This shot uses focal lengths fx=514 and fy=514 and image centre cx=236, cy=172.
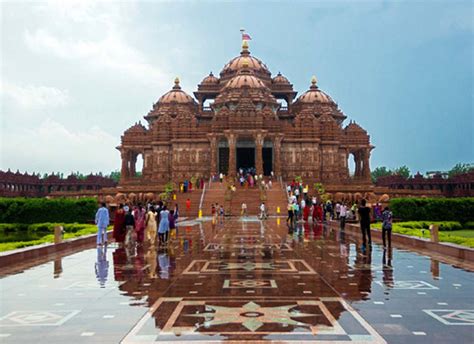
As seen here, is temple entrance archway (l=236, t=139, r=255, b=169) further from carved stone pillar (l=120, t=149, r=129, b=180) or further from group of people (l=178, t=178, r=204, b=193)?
carved stone pillar (l=120, t=149, r=129, b=180)

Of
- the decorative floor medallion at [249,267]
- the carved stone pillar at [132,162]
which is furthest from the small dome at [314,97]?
the decorative floor medallion at [249,267]

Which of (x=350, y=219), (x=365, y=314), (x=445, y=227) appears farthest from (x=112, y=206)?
(x=365, y=314)

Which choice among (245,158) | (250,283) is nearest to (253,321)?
(250,283)

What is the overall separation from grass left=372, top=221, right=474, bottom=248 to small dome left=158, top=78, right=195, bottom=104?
49.7 metres

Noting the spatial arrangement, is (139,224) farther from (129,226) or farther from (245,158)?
(245,158)

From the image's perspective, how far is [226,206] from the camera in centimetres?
4334

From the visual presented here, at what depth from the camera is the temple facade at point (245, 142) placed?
60562 millimetres

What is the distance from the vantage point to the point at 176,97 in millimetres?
76312

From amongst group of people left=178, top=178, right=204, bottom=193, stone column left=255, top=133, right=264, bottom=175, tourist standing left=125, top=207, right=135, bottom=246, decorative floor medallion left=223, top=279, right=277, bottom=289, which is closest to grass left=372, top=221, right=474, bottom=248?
decorative floor medallion left=223, top=279, right=277, bottom=289

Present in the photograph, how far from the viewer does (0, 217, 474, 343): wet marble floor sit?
755 centimetres

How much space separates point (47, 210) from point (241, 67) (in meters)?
44.7

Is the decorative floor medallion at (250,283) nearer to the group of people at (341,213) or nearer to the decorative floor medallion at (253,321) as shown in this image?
the decorative floor medallion at (253,321)

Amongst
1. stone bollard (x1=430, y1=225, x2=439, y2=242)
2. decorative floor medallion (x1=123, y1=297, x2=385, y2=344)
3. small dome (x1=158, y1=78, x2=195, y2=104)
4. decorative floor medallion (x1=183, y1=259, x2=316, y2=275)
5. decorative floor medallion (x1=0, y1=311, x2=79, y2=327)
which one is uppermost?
small dome (x1=158, y1=78, x2=195, y2=104)

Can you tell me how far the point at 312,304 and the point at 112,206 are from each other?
3049 centimetres
